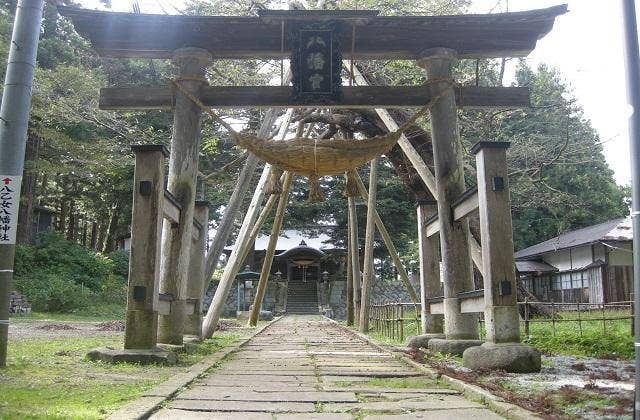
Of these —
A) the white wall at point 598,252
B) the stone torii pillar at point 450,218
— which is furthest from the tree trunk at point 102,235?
the stone torii pillar at point 450,218

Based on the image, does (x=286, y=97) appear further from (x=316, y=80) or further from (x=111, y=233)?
(x=111, y=233)

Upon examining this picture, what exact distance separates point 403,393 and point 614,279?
2082cm

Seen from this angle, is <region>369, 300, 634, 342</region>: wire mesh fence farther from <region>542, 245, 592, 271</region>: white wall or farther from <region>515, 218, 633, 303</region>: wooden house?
<region>542, 245, 592, 271</region>: white wall

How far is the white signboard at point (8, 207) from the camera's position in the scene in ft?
15.5

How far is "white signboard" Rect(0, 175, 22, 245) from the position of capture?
15.5ft

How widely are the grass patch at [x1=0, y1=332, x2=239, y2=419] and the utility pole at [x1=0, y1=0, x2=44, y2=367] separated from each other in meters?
0.53

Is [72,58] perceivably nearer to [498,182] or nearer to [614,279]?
[498,182]

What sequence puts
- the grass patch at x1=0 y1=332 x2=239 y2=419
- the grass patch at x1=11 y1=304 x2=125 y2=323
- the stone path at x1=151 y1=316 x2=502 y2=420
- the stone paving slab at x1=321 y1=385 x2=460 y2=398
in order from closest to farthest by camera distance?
the grass patch at x1=0 y1=332 x2=239 y2=419
the stone path at x1=151 y1=316 x2=502 y2=420
the stone paving slab at x1=321 y1=385 x2=460 y2=398
the grass patch at x1=11 y1=304 x2=125 y2=323

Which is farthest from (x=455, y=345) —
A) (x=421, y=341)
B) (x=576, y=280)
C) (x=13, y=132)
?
(x=576, y=280)

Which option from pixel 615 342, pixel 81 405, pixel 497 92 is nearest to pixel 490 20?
pixel 497 92

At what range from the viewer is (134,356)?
5328mm

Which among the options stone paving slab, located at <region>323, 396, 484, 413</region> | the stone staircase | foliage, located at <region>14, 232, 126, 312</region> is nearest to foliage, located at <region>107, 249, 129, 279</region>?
foliage, located at <region>14, 232, 126, 312</region>

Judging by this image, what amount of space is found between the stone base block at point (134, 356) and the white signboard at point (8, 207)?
1387 mm

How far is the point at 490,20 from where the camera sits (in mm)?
6477
